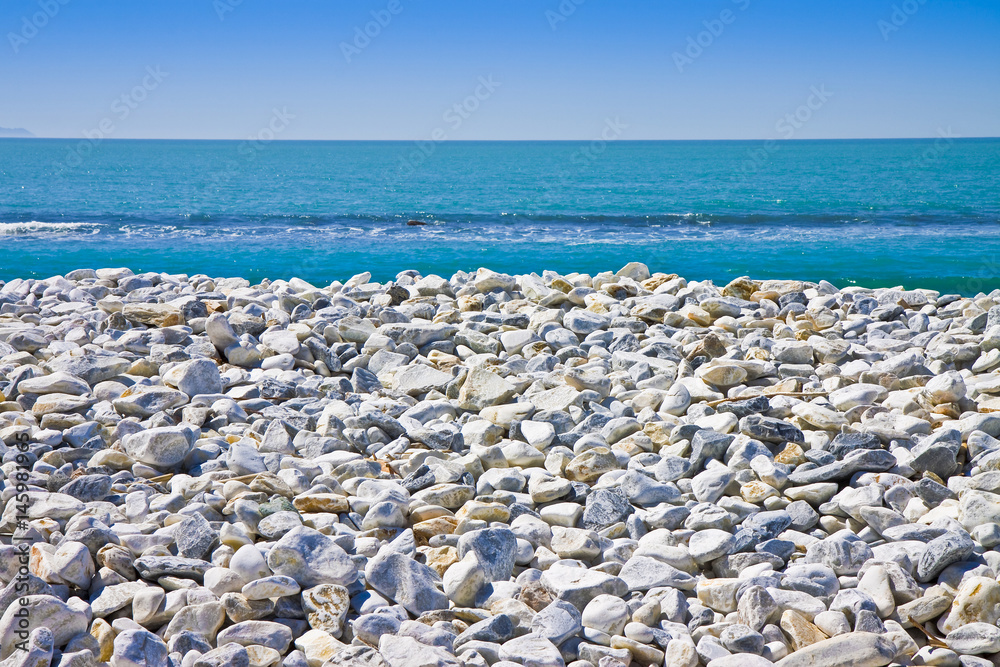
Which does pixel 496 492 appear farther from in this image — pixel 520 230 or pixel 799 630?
pixel 520 230

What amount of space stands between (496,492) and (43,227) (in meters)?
19.0

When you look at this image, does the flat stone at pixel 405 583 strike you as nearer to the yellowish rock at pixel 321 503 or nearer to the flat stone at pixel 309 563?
the flat stone at pixel 309 563

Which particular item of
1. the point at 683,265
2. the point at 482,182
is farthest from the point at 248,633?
the point at 482,182

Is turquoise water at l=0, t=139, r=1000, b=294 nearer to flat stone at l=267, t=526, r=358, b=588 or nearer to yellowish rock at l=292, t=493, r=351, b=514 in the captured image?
yellowish rock at l=292, t=493, r=351, b=514

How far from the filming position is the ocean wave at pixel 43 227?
17.0m

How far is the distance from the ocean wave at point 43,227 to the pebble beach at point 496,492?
47.7 feet

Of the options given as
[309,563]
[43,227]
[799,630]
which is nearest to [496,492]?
[309,563]

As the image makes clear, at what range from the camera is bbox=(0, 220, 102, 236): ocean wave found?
17047 millimetres

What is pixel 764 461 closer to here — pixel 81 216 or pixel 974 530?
pixel 974 530

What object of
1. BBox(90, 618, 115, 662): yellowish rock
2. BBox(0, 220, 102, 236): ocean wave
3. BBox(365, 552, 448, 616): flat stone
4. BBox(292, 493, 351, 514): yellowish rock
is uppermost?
BBox(0, 220, 102, 236): ocean wave

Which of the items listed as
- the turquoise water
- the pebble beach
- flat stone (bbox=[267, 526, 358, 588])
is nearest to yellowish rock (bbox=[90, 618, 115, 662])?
the pebble beach

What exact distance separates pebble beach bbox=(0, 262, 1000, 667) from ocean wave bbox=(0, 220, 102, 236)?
14.6 metres

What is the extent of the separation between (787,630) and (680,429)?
1252mm

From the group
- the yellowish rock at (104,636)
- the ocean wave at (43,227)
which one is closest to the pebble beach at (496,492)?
the yellowish rock at (104,636)
